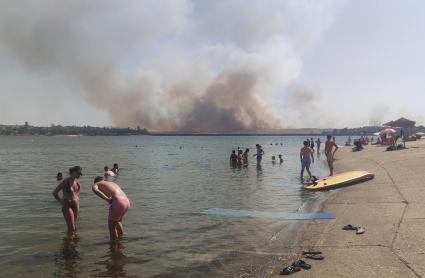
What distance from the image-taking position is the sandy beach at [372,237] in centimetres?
700

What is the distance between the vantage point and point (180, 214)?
1440cm

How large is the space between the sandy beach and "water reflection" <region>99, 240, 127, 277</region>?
2.96 m

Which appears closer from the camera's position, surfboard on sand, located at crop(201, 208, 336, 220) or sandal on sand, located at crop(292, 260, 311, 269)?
sandal on sand, located at crop(292, 260, 311, 269)

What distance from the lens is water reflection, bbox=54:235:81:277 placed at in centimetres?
818

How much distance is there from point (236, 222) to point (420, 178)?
8069 millimetres

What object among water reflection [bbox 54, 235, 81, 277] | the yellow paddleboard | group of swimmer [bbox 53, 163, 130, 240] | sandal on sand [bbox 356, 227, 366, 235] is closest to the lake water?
water reflection [bbox 54, 235, 81, 277]

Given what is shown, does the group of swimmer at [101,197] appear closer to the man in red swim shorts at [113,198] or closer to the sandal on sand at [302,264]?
the man in red swim shorts at [113,198]

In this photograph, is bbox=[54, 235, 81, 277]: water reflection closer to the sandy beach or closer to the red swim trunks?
the red swim trunks

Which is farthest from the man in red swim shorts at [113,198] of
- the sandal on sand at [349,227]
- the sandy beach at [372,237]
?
the sandal on sand at [349,227]

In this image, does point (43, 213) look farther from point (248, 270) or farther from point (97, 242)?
point (248, 270)

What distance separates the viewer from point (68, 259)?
905cm

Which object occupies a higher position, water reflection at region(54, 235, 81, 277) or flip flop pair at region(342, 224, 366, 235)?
flip flop pair at region(342, 224, 366, 235)

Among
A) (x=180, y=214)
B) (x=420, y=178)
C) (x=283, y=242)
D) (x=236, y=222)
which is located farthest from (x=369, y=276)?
(x=420, y=178)

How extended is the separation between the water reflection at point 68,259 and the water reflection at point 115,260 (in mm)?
561
